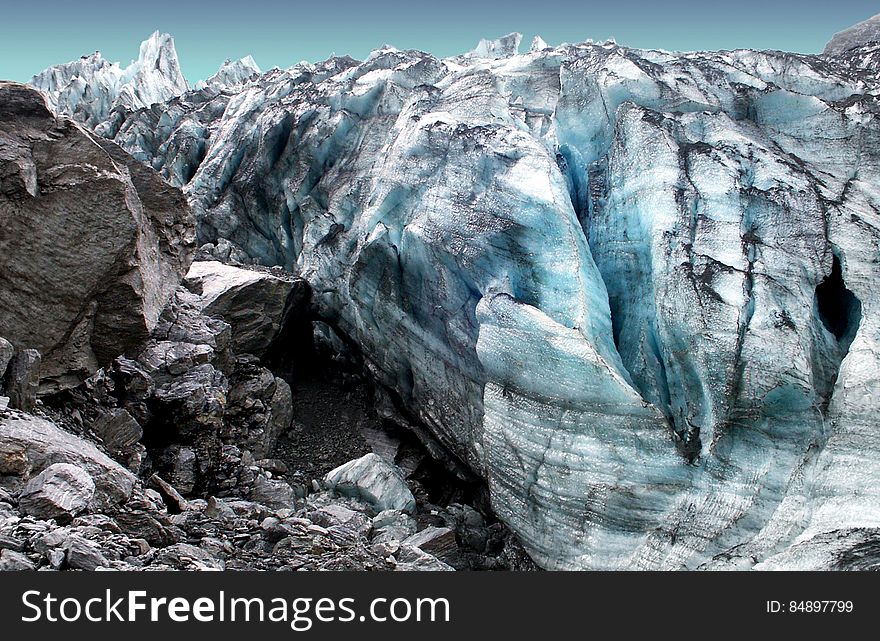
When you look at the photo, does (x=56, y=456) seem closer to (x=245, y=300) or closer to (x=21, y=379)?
(x=21, y=379)

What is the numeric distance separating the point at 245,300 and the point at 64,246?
8.22 metres

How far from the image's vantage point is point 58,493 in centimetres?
769

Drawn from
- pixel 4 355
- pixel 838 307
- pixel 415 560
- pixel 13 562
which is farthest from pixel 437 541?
pixel 838 307

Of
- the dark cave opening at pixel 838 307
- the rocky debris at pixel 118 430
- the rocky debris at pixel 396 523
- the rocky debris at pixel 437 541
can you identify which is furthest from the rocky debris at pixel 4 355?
the dark cave opening at pixel 838 307

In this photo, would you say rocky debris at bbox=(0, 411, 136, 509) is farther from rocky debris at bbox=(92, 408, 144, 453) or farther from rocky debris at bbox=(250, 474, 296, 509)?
rocky debris at bbox=(250, 474, 296, 509)

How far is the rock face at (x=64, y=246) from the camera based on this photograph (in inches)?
440

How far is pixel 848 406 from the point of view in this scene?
1139cm

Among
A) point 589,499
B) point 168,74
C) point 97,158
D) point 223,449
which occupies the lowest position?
point 589,499

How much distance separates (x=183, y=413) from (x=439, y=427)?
247 inches

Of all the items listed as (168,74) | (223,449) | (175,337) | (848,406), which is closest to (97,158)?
(175,337)

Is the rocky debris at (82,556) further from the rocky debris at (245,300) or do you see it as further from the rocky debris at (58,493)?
the rocky debris at (245,300)

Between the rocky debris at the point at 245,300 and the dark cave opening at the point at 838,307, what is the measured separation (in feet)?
48.0

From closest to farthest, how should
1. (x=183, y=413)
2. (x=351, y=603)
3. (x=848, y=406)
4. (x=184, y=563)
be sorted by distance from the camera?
(x=351, y=603), (x=184, y=563), (x=848, y=406), (x=183, y=413)

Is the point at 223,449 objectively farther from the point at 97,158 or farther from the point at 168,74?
the point at 168,74
